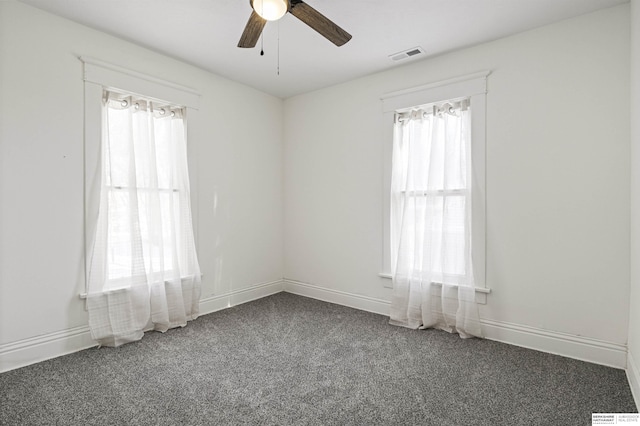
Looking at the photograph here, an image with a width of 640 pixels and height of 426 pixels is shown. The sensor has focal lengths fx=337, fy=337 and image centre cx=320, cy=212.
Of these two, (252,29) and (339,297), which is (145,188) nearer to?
(252,29)

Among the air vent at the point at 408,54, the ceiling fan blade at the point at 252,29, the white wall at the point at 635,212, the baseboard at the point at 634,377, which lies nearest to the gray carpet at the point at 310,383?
the baseboard at the point at 634,377

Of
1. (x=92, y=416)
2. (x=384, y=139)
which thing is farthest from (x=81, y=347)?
(x=384, y=139)

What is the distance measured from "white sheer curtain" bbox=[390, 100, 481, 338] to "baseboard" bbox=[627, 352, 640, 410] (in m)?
1.01

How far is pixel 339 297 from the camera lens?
418 cm

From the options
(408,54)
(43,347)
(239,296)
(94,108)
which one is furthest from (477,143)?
(43,347)

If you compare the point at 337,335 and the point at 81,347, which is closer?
the point at 81,347

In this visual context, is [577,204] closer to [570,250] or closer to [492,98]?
[570,250]

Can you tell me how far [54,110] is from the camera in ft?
8.83

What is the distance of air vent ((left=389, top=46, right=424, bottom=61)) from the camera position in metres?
3.23

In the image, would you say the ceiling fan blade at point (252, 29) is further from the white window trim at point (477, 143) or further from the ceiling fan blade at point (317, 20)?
the white window trim at point (477, 143)

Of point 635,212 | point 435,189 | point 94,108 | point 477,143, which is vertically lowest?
point 635,212

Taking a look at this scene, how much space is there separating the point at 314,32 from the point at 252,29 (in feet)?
3.08

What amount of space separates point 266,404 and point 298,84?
348cm

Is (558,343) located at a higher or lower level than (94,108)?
lower
